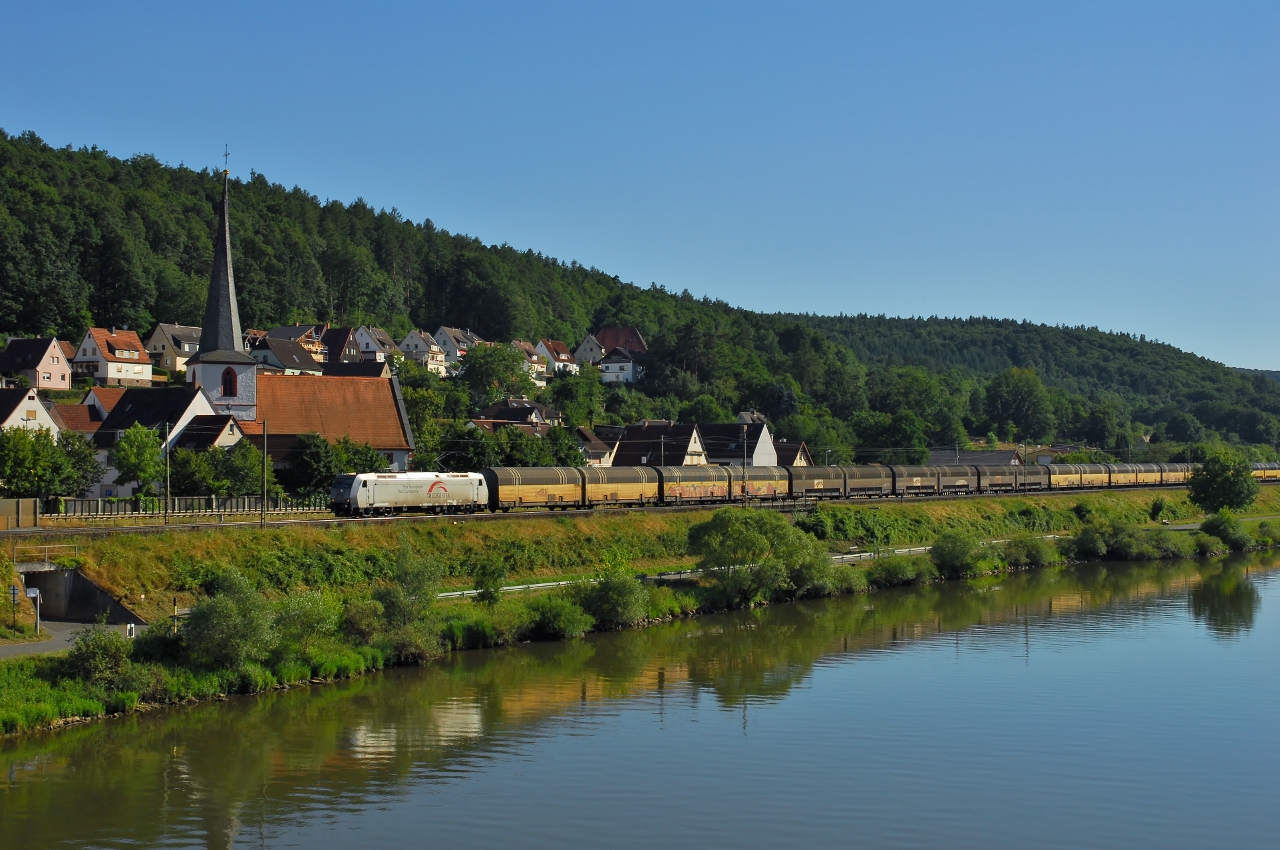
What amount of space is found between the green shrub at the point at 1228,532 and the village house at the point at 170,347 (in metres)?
89.9

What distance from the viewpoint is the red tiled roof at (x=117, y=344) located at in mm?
105312

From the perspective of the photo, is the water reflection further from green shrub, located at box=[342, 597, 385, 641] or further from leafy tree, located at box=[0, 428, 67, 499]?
leafy tree, located at box=[0, 428, 67, 499]

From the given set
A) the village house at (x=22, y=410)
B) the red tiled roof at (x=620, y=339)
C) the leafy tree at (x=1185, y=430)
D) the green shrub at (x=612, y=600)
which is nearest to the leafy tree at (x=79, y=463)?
the village house at (x=22, y=410)

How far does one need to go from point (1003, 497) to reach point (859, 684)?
5269 centimetres

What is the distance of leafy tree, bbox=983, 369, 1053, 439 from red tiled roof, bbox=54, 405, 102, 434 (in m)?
136

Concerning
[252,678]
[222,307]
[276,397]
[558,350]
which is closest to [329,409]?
[276,397]

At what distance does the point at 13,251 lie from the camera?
111188 mm

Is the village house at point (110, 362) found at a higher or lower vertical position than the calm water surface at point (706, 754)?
higher

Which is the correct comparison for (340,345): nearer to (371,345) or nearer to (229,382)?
(371,345)

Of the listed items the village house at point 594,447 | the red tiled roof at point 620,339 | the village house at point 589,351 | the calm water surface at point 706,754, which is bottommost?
the calm water surface at point 706,754

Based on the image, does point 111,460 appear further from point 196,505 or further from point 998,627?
point 998,627

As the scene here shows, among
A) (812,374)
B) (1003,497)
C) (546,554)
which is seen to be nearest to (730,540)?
(546,554)

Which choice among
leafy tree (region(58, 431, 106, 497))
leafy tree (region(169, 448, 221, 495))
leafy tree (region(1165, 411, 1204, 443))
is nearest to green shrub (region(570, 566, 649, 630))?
leafy tree (region(169, 448, 221, 495))

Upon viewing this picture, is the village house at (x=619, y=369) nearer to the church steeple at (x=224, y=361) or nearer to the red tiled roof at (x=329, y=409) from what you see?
the red tiled roof at (x=329, y=409)
